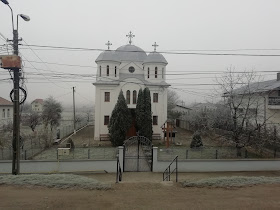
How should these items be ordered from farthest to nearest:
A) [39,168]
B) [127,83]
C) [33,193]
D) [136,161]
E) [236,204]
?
[127,83]
[136,161]
[39,168]
[33,193]
[236,204]

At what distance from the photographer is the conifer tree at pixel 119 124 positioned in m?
20.4

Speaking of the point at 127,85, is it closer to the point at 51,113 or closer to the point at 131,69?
the point at 131,69

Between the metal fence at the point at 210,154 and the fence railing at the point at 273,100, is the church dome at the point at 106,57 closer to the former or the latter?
the metal fence at the point at 210,154

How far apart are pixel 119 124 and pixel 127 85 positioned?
5501 mm

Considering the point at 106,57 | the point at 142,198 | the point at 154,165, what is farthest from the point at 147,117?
the point at 142,198

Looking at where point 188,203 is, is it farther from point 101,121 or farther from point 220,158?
point 101,121

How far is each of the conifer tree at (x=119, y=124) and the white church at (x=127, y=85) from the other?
3213 millimetres

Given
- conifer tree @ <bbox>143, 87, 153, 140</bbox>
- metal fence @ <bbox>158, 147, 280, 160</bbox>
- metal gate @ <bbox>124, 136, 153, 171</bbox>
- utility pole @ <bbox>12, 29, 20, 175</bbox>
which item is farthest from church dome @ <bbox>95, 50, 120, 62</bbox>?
utility pole @ <bbox>12, 29, 20, 175</bbox>

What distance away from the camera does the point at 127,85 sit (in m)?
24.1

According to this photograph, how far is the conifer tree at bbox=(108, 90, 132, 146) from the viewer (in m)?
20.4

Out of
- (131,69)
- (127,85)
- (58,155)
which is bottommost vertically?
(58,155)

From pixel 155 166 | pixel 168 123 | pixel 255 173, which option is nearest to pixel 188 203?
pixel 155 166

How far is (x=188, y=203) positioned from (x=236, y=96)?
568 inches

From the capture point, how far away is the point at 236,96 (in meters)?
19.0
